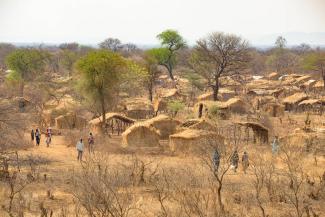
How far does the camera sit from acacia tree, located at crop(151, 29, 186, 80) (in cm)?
4812

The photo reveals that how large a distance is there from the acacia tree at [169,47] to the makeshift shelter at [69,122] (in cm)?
2469

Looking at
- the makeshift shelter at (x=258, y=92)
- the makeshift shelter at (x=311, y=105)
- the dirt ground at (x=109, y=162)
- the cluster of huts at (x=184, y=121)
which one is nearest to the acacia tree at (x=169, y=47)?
the cluster of huts at (x=184, y=121)

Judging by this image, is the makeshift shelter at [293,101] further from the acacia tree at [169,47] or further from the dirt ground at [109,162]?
the acacia tree at [169,47]

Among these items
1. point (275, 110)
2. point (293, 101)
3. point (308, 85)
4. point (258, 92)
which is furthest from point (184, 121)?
point (308, 85)

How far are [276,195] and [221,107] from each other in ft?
48.0

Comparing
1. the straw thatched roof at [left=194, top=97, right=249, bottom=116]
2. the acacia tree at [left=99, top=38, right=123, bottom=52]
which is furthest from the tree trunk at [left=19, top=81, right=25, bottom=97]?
the acacia tree at [left=99, top=38, right=123, bottom=52]

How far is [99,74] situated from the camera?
21562 mm

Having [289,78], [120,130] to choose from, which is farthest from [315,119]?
[289,78]

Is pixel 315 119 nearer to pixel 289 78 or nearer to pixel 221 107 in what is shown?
pixel 221 107

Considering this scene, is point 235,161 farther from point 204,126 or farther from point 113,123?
point 113,123

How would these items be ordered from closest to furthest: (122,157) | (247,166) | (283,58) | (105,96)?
(247,166), (122,157), (105,96), (283,58)

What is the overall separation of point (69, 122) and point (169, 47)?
27.2 metres

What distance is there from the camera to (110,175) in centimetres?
1290

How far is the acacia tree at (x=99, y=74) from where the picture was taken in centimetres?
2138
